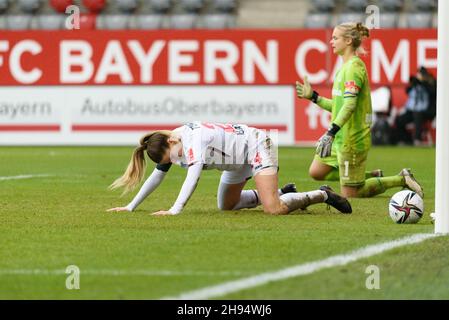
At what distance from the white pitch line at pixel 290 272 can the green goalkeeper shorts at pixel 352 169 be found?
4.22m

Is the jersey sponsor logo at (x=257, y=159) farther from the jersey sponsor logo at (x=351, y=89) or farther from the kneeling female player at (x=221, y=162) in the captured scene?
the jersey sponsor logo at (x=351, y=89)

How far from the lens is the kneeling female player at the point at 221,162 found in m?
10.9

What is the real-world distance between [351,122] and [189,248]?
5242 mm

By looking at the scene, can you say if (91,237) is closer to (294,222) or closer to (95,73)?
(294,222)

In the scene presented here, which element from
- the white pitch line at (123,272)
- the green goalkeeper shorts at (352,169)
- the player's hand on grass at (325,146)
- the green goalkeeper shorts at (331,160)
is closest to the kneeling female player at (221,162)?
the player's hand on grass at (325,146)

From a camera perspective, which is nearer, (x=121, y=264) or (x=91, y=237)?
(x=121, y=264)

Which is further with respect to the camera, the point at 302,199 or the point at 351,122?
the point at 351,122

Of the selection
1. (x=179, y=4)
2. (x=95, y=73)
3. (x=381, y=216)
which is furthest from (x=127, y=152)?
(x=381, y=216)

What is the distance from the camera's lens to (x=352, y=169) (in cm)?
1366

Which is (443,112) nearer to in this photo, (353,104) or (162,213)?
(162,213)

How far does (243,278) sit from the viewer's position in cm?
743

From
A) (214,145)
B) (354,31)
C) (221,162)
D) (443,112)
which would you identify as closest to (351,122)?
(354,31)
